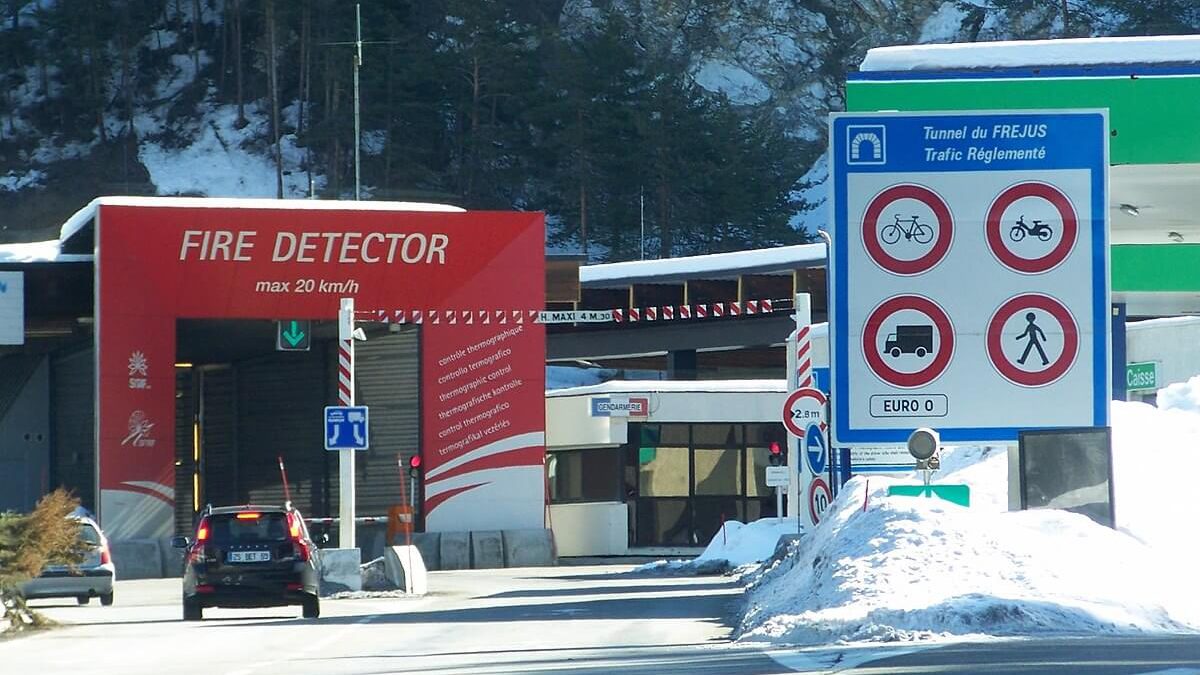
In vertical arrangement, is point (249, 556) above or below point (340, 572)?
above

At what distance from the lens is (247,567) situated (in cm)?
2380

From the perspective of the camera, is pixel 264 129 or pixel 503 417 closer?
pixel 503 417

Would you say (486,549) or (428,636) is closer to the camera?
(428,636)

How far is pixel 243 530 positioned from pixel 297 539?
65 centimetres

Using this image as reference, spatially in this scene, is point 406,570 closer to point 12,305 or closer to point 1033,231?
point 1033,231

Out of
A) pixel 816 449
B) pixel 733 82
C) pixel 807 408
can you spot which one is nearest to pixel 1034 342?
pixel 816 449

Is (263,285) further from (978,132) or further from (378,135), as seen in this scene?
(378,135)

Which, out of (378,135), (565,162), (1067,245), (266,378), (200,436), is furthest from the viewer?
(378,135)

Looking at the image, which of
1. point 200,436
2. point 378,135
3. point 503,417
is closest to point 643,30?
point 378,135

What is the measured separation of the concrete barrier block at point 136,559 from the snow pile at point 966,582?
812 inches

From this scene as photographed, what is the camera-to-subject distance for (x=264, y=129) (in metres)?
103

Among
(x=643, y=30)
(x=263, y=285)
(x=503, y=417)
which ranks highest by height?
(x=643, y=30)

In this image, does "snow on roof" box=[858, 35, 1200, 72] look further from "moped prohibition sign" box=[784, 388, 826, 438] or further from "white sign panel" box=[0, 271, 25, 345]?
"white sign panel" box=[0, 271, 25, 345]

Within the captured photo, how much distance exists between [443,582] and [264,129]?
7199 cm
